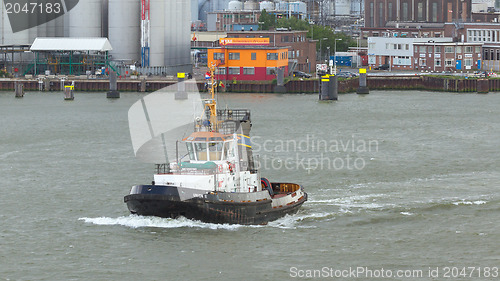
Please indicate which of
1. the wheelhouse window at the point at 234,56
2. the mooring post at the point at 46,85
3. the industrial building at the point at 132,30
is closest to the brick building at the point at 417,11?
the industrial building at the point at 132,30

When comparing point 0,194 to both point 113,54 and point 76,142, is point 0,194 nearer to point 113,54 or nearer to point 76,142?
point 76,142

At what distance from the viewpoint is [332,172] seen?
4494 centimetres

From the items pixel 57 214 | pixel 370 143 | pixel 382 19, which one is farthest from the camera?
pixel 382 19

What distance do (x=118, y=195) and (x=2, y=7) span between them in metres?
69.9

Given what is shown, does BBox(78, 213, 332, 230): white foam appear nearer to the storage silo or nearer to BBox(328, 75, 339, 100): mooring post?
BBox(328, 75, 339, 100): mooring post

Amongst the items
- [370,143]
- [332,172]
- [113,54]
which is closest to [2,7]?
[113,54]

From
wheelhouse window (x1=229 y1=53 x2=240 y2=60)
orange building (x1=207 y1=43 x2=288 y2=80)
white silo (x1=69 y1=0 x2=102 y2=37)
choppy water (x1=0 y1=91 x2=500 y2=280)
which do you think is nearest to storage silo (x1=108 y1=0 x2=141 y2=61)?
white silo (x1=69 y1=0 x2=102 y2=37)

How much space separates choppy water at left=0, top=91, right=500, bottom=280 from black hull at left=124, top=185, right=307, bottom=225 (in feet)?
1.05

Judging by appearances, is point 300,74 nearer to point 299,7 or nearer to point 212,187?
point 212,187

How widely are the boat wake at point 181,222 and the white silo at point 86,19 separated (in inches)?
2769

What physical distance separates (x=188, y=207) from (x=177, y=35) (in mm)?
72116

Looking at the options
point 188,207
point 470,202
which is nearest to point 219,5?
point 470,202

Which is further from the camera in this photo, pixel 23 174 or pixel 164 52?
pixel 164 52

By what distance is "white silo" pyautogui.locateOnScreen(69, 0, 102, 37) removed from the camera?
10288 centimetres
